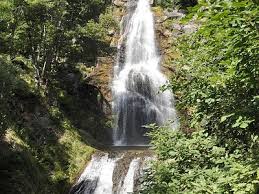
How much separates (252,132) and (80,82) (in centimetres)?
2529

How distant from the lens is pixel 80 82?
102 feet

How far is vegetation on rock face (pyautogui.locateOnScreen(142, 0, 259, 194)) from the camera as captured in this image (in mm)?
4871

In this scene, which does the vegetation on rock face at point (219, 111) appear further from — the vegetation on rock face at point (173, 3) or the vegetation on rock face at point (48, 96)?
the vegetation on rock face at point (173, 3)

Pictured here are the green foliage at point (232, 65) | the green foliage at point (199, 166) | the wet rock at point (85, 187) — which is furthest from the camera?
the wet rock at point (85, 187)

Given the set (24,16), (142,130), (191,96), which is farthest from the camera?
(142,130)

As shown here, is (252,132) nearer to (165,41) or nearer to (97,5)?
(97,5)

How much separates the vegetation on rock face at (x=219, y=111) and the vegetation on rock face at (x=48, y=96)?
32.3ft

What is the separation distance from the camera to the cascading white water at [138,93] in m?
30.1

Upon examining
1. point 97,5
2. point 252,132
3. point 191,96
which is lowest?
point 252,132

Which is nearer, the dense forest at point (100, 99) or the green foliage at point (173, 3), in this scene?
the dense forest at point (100, 99)

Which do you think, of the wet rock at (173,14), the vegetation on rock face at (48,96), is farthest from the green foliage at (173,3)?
the vegetation on rock face at (48,96)

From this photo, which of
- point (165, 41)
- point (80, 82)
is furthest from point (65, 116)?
point (165, 41)

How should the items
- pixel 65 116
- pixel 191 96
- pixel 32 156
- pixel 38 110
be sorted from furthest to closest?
1. pixel 65 116
2. pixel 38 110
3. pixel 32 156
4. pixel 191 96

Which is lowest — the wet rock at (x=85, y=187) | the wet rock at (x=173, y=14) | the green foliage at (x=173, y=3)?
the wet rock at (x=85, y=187)
